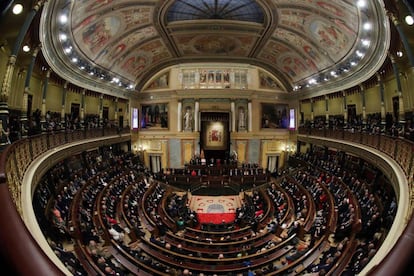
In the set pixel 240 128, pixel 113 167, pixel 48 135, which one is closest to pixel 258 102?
pixel 240 128

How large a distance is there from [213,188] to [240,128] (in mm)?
7874

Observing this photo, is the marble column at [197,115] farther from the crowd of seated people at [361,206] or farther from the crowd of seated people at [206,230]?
the crowd of seated people at [361,206]

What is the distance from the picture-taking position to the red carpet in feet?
47.1

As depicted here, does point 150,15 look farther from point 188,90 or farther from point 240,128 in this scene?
point 240,128

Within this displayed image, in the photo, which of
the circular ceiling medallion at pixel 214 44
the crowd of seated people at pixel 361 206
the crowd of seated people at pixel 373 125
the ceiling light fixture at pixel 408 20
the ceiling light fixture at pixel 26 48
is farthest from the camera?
the circular ceiling medallion at pixel 214 44

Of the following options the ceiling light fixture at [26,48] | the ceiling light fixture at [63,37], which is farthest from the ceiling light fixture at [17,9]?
the ceiling light fixture at [63,37]

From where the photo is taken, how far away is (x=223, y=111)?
79.2 ft

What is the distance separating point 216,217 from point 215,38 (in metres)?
14.7

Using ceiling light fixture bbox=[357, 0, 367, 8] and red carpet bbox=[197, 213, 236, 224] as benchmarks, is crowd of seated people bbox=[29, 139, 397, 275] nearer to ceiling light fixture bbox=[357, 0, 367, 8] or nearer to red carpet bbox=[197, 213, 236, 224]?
red carpet bbox=[197, 213, 236, 224]

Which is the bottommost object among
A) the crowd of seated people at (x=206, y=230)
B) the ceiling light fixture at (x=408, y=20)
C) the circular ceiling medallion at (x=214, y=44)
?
the crowd of seated people at (x=206, y=230)

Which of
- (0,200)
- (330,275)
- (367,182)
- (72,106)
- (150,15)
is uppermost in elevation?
(150,15)

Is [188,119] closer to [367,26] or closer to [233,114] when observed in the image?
[233,114]

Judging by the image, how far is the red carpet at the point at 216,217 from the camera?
1434cm

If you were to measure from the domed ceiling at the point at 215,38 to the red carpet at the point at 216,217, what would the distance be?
39.4 feet
